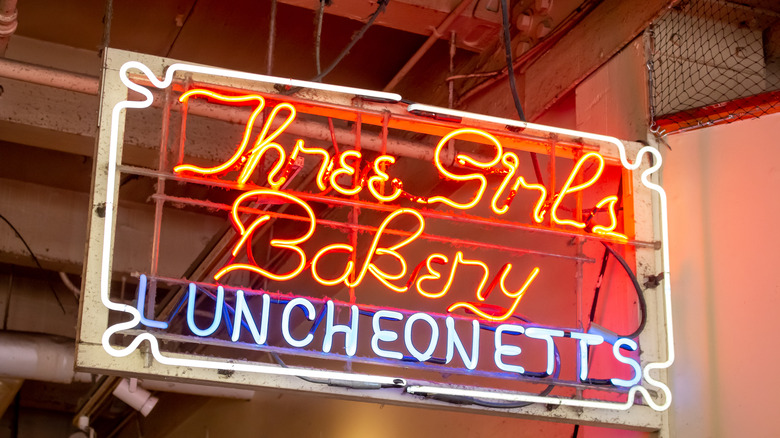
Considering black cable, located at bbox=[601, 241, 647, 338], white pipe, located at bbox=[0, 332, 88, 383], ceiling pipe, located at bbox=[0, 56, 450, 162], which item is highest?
ceiling pipe, located at bbox=[0, 56, 450, 162]

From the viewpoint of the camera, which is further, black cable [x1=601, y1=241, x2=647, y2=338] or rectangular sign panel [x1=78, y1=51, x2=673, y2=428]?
black cable [x1=601, y1=241, x2=647, y2=338]

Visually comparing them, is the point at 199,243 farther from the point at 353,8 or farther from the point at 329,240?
the point at 353,8

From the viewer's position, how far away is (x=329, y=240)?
24.7ft

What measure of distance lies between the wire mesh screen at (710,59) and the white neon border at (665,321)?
0.28 metres

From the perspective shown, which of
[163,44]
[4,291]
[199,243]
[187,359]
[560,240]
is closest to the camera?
[187,359]

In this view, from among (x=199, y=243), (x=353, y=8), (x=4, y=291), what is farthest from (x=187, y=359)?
(x=4, y=291)

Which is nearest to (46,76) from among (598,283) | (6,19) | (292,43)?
(6,19)

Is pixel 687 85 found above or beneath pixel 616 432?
above

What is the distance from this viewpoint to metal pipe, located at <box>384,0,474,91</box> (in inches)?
230

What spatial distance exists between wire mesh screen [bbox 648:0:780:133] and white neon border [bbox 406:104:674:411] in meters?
0.28

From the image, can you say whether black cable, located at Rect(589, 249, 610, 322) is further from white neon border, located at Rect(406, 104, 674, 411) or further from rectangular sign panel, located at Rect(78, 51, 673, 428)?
white neon border, located at Rect(406, 104, 674, 411)

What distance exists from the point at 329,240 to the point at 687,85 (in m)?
3.21

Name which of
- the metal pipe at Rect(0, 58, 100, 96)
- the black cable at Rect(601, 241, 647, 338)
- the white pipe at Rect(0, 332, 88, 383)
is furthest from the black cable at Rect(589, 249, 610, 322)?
the white pipe at Rect(0, 332, 88, 383)

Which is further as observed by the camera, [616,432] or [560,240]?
[560,240]
